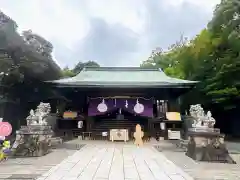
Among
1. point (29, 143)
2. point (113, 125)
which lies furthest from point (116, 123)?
point (29, 143)

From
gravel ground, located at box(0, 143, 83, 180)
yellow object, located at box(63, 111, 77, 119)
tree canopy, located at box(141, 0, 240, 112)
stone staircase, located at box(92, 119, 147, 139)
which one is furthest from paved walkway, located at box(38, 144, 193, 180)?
tree canopy, located at box(141, 0, 240, 112)

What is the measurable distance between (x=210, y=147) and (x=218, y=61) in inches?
417

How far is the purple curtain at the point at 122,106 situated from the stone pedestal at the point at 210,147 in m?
7.17

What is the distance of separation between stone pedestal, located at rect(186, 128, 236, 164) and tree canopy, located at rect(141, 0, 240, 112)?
8.31 meters

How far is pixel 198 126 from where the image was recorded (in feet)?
31.2

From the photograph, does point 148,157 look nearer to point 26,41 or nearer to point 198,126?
point 198,126

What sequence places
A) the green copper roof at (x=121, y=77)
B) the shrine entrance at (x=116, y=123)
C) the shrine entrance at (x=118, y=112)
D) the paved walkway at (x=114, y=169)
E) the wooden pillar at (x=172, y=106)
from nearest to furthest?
the paved walkway at (x=114, y=169), the green copper roof at (x=121, y=77), the shrine entrance at (x=116, y=123), the shrine entrance at (x=118, y=112), the wooden pillar at (x=172, y=106)

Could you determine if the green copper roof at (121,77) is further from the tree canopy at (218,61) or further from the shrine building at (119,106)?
the tree canopy at (218,61)

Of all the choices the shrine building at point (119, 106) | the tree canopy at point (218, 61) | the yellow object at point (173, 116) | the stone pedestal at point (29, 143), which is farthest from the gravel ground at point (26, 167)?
the tree canopy at point (218, 61)

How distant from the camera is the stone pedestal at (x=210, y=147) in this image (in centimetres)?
880

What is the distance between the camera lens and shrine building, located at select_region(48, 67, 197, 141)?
15492 mm

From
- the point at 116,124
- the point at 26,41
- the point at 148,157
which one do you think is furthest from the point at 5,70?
the point at 148,157

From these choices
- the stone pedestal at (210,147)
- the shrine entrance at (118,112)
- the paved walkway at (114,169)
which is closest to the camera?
the paved walkway at (114,169)

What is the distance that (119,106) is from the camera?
16453 millimetres
